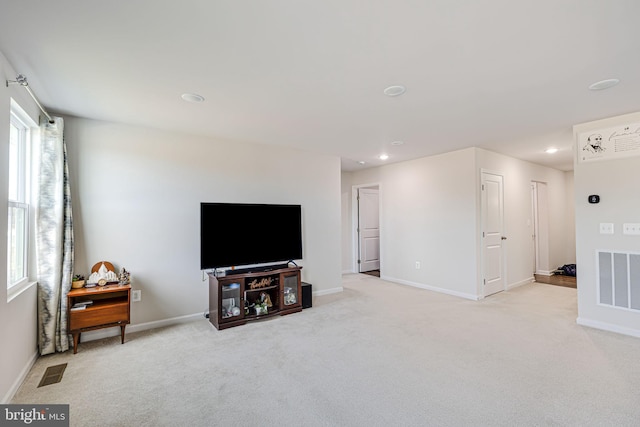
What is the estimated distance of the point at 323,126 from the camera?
135 inches

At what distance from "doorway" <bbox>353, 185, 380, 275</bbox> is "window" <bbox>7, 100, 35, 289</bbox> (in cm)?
539

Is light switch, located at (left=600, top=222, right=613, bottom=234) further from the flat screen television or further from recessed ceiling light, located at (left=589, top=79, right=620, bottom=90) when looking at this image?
the flat screen television

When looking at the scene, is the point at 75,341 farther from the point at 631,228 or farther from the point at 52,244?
the point at 631,228

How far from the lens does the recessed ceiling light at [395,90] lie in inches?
95.6

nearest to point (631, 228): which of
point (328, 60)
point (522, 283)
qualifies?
point (522, 283)

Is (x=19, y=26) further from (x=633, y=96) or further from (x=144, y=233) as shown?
(x=633, y=96)

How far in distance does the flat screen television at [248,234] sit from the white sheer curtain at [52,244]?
1269 mm

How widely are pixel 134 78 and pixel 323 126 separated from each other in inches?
74.3

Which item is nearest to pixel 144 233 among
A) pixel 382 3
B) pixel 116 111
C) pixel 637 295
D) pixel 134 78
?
pixel 116 111

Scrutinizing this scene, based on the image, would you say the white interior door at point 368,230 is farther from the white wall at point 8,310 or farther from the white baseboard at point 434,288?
the white wall at point 8,310

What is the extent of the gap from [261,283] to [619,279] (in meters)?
4.03

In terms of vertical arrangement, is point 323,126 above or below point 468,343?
above

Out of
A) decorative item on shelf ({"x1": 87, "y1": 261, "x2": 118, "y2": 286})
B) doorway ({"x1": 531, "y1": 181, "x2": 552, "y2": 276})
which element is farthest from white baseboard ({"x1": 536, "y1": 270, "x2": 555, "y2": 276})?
decorative item on shelf ({"x1": 87, "y1": 261, "x2": 118, "y2": 286})

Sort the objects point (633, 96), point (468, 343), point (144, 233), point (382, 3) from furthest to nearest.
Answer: point (144, 233), point (468, 343), point (633, 96), point (382, 3)
